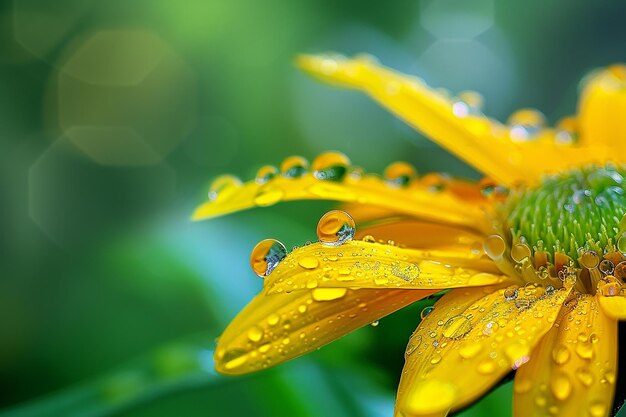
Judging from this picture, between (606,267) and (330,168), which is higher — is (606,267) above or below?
below

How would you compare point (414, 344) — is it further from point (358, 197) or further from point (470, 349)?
point (358, 197)

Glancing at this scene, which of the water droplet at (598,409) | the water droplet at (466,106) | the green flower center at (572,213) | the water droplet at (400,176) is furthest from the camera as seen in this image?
the water droplet at (466,106)

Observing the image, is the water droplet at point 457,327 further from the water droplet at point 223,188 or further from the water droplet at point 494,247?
the water droplet at point 223,188

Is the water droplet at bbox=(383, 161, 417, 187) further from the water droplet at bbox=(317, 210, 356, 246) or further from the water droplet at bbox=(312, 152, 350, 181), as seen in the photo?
the water droplet at bbox=(317, 210, 356, 246)

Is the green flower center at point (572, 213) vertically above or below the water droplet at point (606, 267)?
above

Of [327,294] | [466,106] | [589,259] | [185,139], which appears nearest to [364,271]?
[327,294]

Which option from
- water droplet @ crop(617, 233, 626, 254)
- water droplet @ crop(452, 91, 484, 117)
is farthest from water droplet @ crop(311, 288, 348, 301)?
water droplet @ crop(452, 91, 484, 117)

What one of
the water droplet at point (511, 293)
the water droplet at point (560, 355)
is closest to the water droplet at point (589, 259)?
the water droplet at point (511, 293)
